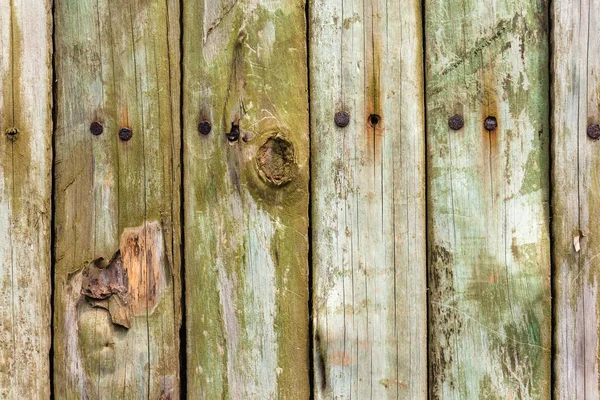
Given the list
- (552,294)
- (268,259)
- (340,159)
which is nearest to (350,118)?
(340,159)

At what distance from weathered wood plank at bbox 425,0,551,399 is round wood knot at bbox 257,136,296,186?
1.27 ft

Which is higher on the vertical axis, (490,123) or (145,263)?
(490,123)

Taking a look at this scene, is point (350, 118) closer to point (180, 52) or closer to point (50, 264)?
A: point (180, 52)

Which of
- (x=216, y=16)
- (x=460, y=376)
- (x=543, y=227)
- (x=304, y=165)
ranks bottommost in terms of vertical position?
(x=460, y=376)

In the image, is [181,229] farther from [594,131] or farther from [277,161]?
[594,131]

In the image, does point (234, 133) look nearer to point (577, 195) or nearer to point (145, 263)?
point (145, 263)

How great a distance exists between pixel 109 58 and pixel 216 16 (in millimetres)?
320

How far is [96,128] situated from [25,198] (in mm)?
273

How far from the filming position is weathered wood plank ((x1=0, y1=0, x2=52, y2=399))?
1797 millimetres

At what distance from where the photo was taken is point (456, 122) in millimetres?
1774

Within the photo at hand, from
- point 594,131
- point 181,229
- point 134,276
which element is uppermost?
point 594,131

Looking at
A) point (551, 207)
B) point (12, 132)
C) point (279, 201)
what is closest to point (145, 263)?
point (279, 201)

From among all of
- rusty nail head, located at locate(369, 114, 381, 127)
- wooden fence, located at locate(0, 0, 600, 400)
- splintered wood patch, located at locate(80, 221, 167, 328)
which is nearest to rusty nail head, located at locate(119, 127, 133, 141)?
wooden fence, located at locate(0, 0, 600, 400)

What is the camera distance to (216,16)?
1.81 m
